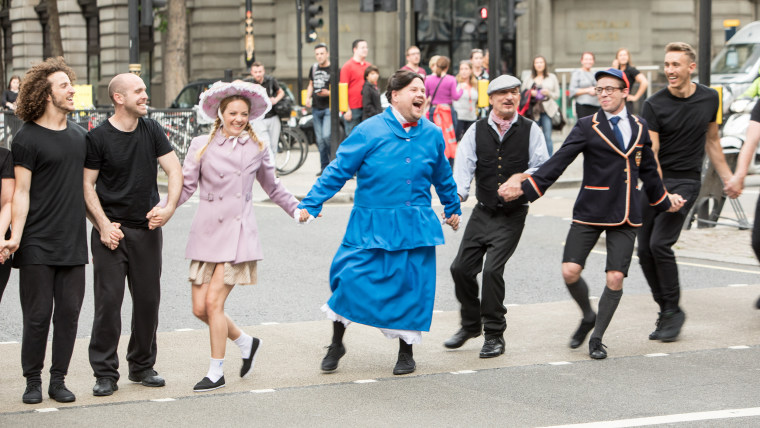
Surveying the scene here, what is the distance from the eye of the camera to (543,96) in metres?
18.8

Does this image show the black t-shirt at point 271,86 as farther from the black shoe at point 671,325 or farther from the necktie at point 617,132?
the necktie at point 617,132

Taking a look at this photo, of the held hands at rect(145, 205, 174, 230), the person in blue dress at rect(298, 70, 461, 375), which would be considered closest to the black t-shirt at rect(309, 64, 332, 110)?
the person in blue dress at rect(298, 70, 461, 375)

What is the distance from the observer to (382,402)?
6105mm

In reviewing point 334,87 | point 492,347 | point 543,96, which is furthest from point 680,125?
point 543,96

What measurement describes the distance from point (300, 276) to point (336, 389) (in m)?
3.98

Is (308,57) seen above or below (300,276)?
above

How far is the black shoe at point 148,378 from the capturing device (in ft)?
21.3

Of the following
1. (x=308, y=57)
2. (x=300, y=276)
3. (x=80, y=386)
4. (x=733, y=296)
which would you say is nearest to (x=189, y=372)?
(x=80, y=386)

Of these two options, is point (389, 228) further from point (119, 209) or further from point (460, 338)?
point (119, 209)

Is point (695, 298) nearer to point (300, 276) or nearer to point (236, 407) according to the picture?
point (300, 276)

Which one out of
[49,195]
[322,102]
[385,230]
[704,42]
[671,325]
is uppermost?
[704,42]

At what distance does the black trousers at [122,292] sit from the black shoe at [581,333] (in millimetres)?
2433

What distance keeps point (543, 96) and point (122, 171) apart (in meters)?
13.1

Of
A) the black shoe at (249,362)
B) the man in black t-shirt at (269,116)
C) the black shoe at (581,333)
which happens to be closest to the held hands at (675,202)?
the black shoe at (581,333)
